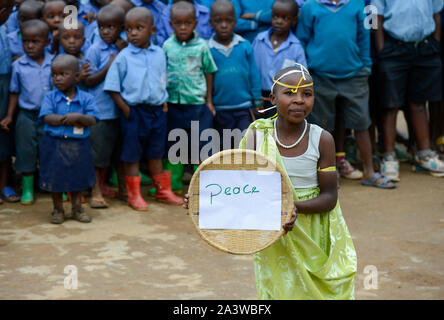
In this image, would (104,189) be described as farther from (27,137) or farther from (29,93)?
(29,93)

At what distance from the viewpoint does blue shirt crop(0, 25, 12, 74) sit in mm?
→ 5875

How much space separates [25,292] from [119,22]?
114 inches

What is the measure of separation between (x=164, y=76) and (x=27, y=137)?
53.7 inches

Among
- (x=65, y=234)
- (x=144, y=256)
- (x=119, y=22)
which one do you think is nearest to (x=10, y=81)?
(x=119, y=22)

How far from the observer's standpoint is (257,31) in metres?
6.64

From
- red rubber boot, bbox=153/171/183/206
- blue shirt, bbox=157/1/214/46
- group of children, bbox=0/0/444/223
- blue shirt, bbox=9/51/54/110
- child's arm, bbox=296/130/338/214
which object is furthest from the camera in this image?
blue shirt, bbox=157/1/214/46

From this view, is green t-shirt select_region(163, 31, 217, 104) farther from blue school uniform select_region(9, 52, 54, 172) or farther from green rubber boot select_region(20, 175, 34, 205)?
green rubber boot select_region(20, 175, 34, 205)

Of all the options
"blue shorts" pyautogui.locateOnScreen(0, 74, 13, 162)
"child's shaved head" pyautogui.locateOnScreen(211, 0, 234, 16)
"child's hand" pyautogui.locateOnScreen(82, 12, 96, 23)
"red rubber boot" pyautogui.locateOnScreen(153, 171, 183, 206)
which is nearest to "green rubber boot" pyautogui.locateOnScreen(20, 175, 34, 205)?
"blue shorts" pyautogui.locateOnScreen(0, 74, 13, 162)

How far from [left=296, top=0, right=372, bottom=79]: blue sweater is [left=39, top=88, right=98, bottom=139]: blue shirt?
2235 millimetres

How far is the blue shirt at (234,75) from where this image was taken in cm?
616

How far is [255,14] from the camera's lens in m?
6.56

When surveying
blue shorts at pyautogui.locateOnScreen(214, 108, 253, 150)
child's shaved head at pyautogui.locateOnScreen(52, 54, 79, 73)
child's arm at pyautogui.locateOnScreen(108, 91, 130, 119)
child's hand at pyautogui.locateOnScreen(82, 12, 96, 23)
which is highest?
child's hand at pyautogui.locateOnScreen(82, 12, 96, 23)

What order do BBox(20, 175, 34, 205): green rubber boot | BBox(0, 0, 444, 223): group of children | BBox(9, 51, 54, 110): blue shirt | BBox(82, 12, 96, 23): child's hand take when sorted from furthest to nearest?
BBox(82, 12, 96, 23): child's hand → BBox(20, 175, 34, 205): green rubber boot → BBox(9, 51, 54, 110): blue shirt → BBox(0, 0, 444, 223): group of children

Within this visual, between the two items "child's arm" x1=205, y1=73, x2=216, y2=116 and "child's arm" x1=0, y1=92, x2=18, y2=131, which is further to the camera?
"child's arm" x1=205, y1=73, x2=216, y2=116
